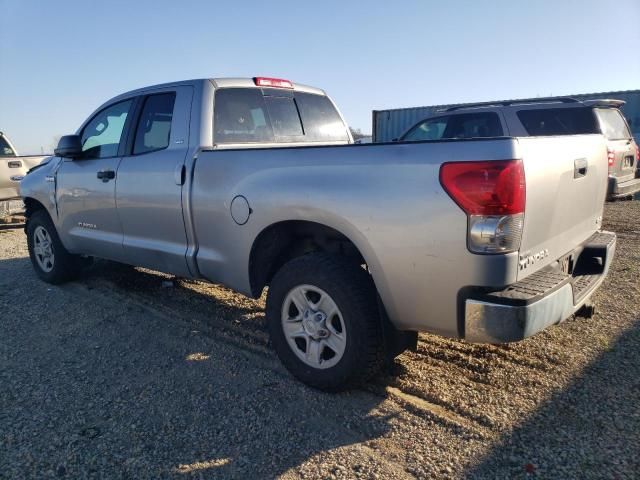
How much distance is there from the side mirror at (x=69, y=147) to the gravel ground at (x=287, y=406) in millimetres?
1595

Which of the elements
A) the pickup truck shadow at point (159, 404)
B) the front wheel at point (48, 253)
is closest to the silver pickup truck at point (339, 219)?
the pickup truck shadow at point (159, 404)

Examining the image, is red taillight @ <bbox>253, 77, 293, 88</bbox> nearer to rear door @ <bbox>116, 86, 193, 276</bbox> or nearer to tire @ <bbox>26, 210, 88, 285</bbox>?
rear door @ <bbox>116, 86, 193, 276</bbox>

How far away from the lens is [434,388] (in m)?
2.98

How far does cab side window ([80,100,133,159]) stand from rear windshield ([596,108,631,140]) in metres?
6.94

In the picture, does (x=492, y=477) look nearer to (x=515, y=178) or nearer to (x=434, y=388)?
(x=434, y=388)

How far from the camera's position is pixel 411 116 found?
15773 millimetres

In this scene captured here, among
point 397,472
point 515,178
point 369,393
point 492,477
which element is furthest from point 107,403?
point 515,178

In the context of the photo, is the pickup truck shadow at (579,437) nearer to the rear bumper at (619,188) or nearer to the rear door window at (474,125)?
the rear bumper at (619,188)

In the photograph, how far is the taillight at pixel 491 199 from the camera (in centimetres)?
220

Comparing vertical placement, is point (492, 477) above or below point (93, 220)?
below

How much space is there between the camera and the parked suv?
297 inches

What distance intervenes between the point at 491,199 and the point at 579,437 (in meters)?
1.33

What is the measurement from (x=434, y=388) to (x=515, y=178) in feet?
4.76

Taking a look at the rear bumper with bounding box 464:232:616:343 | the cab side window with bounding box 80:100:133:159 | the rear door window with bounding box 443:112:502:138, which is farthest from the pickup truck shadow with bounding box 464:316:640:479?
the rear door window with bounding box 443:112:502:138
